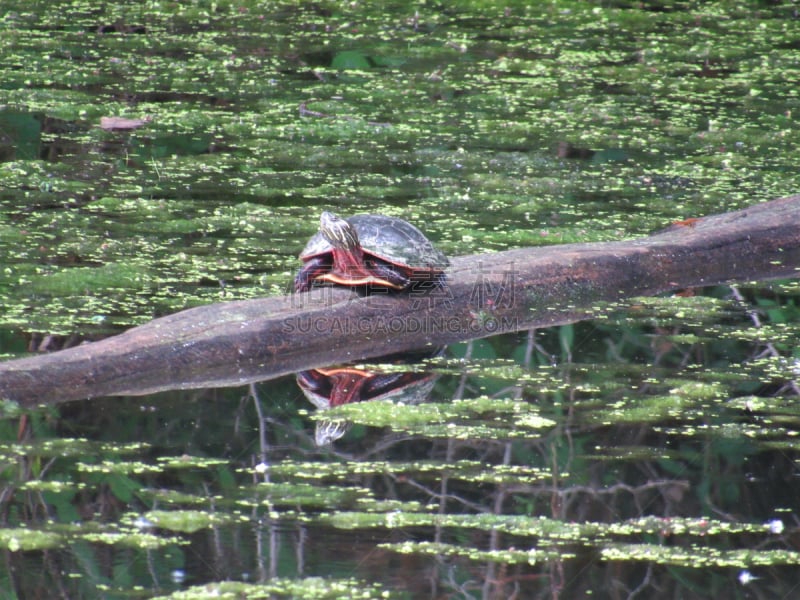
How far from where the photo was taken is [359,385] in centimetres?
435

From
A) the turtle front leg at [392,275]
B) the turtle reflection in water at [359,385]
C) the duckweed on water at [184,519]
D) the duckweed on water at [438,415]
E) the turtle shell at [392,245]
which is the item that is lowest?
the duckweed on water at [184,519]

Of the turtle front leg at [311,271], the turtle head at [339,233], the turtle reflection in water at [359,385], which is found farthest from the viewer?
the turtle front leg at [311,271]

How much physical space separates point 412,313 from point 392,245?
30 centimetres

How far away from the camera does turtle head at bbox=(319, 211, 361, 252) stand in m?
4.90

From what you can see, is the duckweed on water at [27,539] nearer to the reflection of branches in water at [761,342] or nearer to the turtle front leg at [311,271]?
the turtle front leg at [311,271]

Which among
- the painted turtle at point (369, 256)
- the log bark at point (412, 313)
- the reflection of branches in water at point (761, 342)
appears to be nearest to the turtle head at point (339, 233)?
the painted turtle at point (369, 256)

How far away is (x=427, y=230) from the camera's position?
6270mm

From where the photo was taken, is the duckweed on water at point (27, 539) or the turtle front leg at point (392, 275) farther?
the turtle front leg at point (392, 275)

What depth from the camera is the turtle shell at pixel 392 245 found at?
15.7 feet

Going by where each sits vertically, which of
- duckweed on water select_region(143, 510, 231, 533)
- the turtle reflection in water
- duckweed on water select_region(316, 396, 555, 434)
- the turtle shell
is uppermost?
the turtle shell

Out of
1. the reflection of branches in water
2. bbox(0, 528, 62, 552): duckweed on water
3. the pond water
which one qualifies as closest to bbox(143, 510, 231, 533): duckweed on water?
the pond water

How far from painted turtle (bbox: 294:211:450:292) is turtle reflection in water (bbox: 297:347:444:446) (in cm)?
38

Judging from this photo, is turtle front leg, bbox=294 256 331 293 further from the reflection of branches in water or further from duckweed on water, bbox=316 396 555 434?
the reflection of branches in water

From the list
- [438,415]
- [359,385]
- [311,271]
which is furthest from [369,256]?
[438,415]
